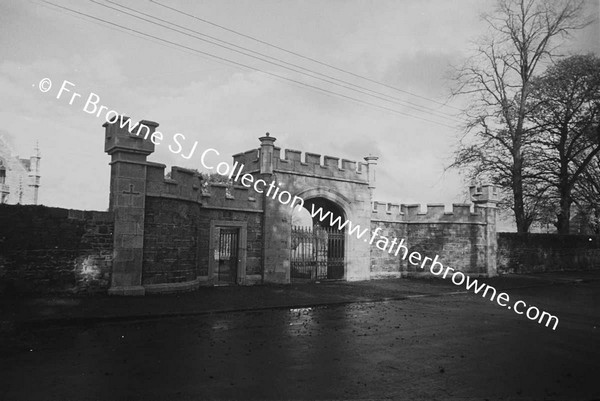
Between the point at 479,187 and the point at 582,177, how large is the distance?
1329cm

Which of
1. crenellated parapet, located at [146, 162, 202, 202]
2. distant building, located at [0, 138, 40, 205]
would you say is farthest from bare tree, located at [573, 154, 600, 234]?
distant building, located at [0, 138, 40, 205]

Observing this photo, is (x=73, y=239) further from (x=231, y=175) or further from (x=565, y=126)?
(x=565, y=126)

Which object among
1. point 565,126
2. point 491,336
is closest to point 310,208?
point 491,336

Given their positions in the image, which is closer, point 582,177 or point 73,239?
point 73,239

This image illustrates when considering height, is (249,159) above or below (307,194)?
above

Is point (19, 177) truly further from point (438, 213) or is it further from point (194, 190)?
point (438, 213)

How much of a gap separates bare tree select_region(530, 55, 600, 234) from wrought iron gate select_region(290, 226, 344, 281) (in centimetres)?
1548

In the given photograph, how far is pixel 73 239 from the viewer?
11430mm

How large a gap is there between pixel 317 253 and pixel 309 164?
385 cm

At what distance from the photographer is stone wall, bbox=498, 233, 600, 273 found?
23.9 metres

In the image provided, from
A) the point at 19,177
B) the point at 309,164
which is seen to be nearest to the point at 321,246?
the point at 309,164

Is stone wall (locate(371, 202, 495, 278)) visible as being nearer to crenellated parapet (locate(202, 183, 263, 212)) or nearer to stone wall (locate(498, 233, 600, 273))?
stone wall (locate(498, 233, 600, 273))

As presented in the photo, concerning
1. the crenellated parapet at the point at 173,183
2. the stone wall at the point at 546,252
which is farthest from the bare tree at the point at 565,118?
the crenellated parapet at the point at 173,183

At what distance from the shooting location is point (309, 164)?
18203 millimetres
